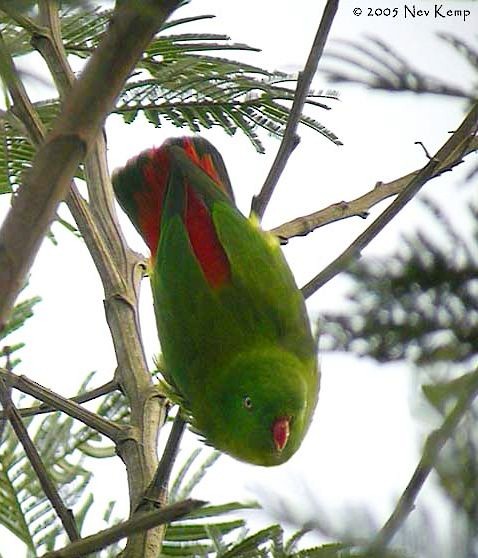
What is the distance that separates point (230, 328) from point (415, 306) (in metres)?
1.02

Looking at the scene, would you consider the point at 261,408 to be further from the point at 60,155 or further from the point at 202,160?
the point at 60,155

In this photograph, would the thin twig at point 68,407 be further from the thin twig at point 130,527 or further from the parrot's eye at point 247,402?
the thin twig at point 130,527

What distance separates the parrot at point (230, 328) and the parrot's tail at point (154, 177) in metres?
0.06

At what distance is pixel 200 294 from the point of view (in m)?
1.41

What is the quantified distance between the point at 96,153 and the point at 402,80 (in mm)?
962

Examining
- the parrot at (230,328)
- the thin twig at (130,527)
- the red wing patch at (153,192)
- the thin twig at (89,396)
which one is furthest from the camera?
the red wing patch at (153,192)

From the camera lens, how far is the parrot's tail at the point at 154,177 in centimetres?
154

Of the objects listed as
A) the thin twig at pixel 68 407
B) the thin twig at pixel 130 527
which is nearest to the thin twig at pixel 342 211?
the thin twig at pixel 68 407

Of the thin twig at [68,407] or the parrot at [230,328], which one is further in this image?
the parrot at [230,328]

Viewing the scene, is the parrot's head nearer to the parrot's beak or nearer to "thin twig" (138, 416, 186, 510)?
the parrot's beak

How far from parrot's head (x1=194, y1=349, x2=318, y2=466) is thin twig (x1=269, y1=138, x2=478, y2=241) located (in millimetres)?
178

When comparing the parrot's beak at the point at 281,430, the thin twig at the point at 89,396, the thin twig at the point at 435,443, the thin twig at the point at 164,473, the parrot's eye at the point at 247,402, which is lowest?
the thin twig at the point at 435,443

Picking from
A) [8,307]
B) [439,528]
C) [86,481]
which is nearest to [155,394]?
[86,481]

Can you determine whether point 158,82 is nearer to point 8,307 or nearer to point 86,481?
point 86,481
